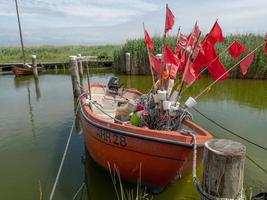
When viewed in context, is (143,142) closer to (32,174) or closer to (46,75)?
(32,174)

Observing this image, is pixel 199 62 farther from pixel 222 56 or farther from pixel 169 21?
pixel 222 56

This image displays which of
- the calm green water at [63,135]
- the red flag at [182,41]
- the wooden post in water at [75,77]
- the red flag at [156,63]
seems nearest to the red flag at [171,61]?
the red flag at [156,63]

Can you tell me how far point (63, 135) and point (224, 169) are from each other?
6.40 m

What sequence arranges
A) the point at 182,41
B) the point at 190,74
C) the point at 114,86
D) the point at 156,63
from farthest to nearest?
the point at 114,86
the point at 182,41
the point at 156,63
the point at 190,74

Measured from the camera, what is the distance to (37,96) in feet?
44.2

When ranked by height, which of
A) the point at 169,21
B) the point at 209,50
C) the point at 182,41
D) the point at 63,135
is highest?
the point at 169,21

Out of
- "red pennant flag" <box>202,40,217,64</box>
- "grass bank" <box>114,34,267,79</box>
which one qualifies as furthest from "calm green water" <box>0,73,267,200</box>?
"red pennant flag" <box>202,40,217,64</box>

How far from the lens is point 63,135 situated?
8.35 meters

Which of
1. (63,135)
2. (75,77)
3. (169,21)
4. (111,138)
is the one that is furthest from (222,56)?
(111,138)

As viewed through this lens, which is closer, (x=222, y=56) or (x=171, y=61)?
(x=171, y=61)

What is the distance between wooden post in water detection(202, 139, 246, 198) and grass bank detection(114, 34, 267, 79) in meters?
13.8

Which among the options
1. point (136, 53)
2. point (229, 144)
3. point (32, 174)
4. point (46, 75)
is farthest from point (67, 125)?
point (46, 75)

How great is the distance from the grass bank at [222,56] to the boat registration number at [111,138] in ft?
39.7

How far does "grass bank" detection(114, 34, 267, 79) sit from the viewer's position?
15445 mm
